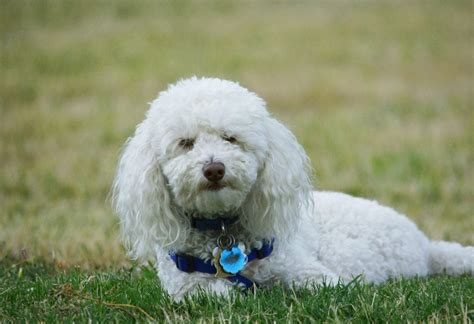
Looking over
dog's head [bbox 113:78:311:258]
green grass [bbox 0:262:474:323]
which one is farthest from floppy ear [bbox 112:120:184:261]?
green grass [bbox 0:262:474:323]

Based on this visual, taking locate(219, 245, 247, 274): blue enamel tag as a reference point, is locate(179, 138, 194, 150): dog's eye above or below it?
above

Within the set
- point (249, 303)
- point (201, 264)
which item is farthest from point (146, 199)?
point (249, 303)

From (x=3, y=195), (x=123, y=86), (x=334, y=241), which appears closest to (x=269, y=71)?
(x=123, y=86)

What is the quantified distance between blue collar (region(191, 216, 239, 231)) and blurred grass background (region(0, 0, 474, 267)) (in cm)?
216

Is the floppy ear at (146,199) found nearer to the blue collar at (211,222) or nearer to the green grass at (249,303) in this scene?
the blue collar at (211,222)

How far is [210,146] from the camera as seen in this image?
428 cm

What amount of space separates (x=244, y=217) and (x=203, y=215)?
0.26 meters

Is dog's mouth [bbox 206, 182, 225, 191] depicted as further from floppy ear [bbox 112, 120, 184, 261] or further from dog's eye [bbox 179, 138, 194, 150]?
floppy ear [bbox 112, 120, 184, 261]

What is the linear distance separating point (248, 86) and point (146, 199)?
39.2 ft

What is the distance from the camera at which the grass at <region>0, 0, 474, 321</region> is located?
212 inches

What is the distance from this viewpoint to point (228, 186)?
4.19 m

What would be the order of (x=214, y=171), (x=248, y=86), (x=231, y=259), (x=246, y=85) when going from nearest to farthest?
(x=214, y=171), (x=231, y=259), (x=248, y=86), (x=246, y=85)

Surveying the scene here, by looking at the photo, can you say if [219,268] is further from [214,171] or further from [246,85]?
[246,85]

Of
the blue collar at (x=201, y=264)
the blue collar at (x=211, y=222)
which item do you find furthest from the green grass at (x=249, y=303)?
the blue collar at (x=211, y=222)
